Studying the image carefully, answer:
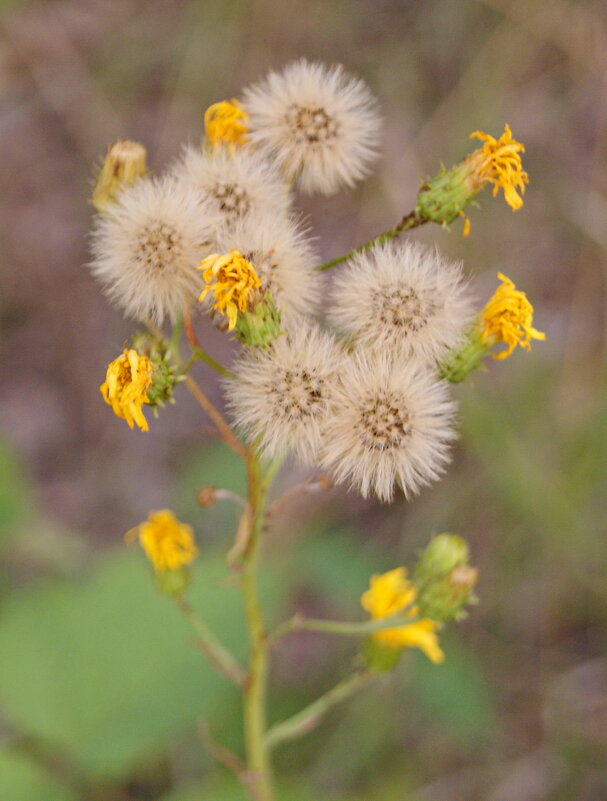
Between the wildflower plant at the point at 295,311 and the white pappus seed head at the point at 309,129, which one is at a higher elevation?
the white pappus seed head at the point at 309,129

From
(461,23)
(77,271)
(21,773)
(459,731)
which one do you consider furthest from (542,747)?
(461,23)

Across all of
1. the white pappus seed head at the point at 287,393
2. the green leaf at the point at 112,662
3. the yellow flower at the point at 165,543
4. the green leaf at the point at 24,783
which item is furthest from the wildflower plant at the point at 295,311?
the green leaf at the point at 24,783

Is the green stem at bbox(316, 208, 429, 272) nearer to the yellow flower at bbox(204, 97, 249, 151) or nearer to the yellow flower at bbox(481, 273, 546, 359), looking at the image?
the yellow flower at bbox(481, 273, 546, 359)

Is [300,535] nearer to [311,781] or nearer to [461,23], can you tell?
[311,781]


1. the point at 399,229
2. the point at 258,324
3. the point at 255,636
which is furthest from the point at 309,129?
the point at 255,636

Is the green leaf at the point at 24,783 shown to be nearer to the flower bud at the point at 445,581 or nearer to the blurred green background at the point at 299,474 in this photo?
the blurred green background at the point at 299,474

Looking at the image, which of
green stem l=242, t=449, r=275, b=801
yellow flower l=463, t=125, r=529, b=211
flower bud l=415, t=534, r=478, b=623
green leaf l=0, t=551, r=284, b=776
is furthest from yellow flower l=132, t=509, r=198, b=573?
yellow flower l=463, t=125, r=529, b=211
